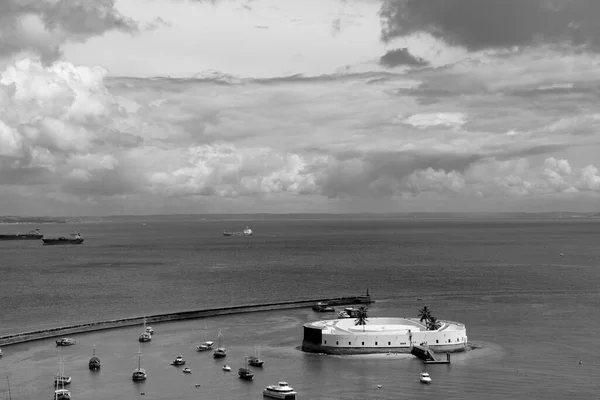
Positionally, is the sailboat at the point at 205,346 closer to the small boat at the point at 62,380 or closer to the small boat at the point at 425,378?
the small boat at the point at 62,380

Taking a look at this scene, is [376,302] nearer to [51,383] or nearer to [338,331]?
[338,331]

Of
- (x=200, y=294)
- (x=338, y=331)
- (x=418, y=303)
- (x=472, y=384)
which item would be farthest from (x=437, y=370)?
(x=200, y=294)

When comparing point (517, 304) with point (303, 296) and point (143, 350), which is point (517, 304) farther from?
point (143, 350)

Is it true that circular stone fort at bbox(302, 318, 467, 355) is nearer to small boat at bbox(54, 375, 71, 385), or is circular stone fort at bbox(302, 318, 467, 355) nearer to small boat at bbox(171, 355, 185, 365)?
small boat at bbox(171, 355, 185, 365)

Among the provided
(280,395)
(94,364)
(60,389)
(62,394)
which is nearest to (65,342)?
(94,364)

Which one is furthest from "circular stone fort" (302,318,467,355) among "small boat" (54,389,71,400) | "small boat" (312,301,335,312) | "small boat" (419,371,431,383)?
"small boat" (312,301,335,312)

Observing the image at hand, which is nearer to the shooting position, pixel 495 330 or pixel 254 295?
pixel 495 330

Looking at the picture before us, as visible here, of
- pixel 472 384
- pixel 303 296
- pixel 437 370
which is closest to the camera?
pixel 472 384

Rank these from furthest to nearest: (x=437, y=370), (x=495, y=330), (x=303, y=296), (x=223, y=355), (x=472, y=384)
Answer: (x=303, y=296), (x=495, y=330), (x=223, y=355), (x=437, y=370), (x=472, y=384)
